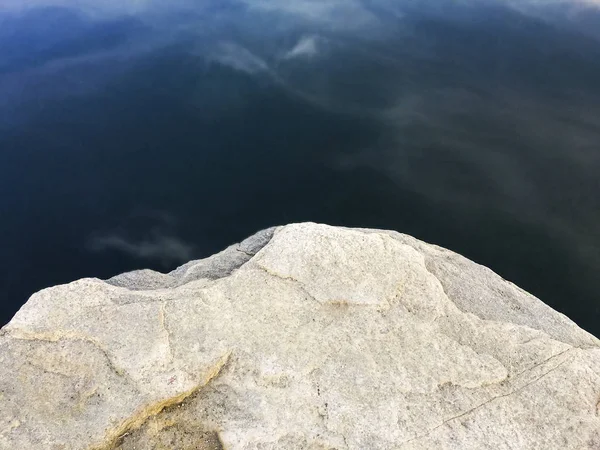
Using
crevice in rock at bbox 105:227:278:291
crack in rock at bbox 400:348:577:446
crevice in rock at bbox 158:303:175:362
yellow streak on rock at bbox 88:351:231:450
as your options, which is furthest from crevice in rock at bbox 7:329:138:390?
crack in rock at bbox 400:348:577:446

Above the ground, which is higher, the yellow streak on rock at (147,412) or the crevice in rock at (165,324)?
the crevice in rock at (165,324)

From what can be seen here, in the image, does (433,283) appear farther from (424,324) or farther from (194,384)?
(194,384)

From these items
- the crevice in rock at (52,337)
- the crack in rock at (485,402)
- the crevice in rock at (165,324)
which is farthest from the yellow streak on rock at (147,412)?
the crack in rock at (485,402)

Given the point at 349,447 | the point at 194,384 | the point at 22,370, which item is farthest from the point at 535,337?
the point at 22,370

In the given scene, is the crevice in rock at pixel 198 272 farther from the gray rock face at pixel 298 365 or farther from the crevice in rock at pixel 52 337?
the crevice in rock at pixel 52 337

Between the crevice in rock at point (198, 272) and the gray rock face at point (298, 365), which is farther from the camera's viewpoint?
A: the crevice in rock at point (198, 272)

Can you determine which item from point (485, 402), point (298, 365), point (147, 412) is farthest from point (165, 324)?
point (485, 402)

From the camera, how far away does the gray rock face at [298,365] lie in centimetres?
1269

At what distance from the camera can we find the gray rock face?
12.7 m

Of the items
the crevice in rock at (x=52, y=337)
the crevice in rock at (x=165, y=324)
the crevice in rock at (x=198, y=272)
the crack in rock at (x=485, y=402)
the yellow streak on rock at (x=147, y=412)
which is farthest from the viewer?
the crevice in rock at (x=198, y=272)

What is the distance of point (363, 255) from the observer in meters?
16.8

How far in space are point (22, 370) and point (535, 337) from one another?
46.9 feet

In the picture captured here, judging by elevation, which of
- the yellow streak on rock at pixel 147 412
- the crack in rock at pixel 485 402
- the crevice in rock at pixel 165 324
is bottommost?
the yellow streak on rock at pixel 147 412

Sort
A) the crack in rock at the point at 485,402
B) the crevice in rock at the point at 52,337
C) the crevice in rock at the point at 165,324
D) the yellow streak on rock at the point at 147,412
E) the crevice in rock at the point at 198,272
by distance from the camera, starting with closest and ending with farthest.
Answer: the yellow streak on rock at the point at 147,412
the crack in rock at the point at 485,402
the crevice in rock at the point at 165,324
the crevice in rock at the point at 52,337
the crevice in rock at the point at 198,272
